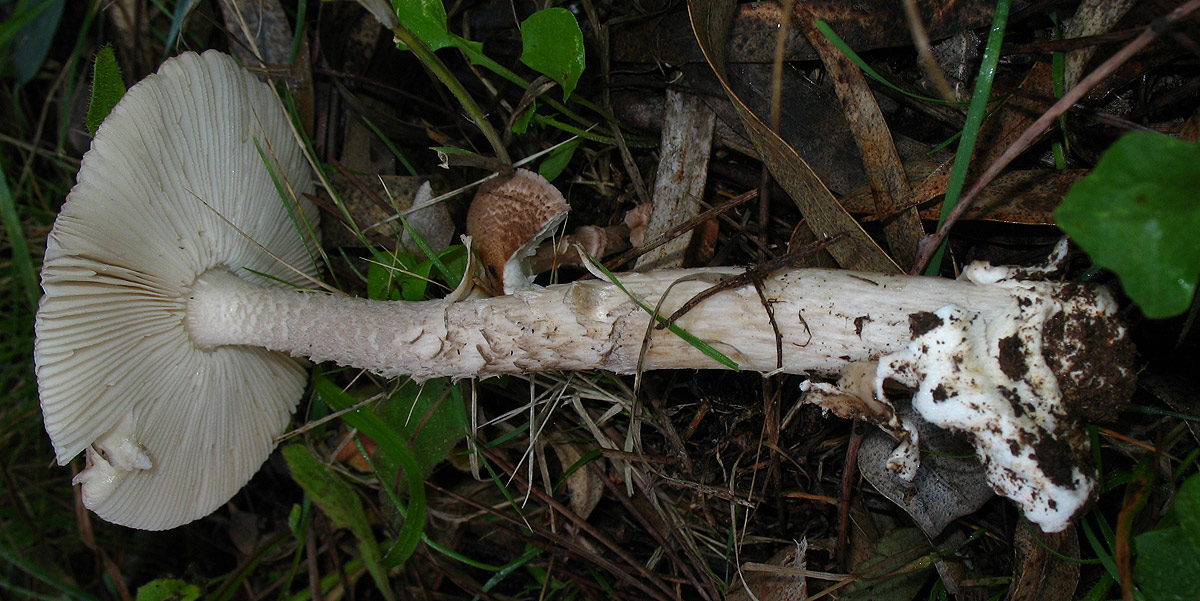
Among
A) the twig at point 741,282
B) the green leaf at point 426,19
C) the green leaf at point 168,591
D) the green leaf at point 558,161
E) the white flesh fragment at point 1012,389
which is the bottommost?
the green leaf at point 168,591

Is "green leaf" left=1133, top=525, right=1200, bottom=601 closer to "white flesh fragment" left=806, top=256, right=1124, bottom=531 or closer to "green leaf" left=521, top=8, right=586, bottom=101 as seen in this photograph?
"white flesh fragment" left=806, top=256, right=1124, bottom=531

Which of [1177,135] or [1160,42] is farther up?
[1160,42]

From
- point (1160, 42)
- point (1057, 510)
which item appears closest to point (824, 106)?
point (1160, 42)

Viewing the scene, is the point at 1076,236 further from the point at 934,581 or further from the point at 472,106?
the point at 472,106

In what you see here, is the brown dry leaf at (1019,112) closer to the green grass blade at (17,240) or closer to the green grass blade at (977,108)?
the green grass blade at (977,108)

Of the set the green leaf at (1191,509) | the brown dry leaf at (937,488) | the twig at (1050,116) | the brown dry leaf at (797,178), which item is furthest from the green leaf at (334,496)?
the green leaf at (1191,509)

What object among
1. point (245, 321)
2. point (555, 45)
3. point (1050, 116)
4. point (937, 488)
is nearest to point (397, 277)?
point (245, 321)

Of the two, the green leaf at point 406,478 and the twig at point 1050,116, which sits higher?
the twig at point 1050,116
